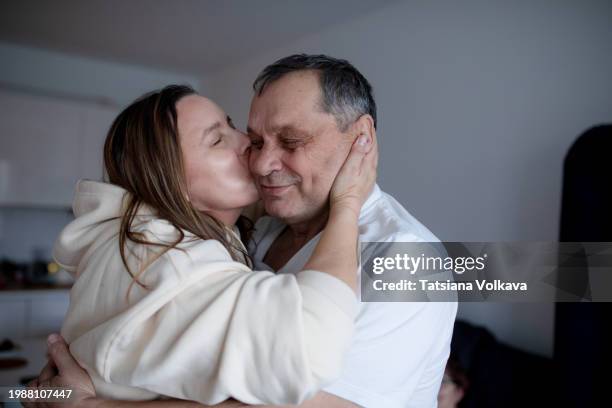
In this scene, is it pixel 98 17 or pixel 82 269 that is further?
pixel 98 17

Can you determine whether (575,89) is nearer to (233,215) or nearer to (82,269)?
(233,215)

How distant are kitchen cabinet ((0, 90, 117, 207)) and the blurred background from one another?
0.5 inches

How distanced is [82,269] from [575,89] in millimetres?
2134

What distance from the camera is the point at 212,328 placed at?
77 centimetres

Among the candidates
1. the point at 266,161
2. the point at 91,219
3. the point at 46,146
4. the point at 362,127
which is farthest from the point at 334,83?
the point at 46,146

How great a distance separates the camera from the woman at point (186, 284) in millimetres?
754

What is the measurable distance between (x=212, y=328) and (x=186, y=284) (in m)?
0.09

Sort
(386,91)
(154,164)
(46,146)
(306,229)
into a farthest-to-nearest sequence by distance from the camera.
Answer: (46,146)
(386,91)
(306,229)
(154,164)

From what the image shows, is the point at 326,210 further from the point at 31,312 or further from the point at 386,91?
the point at 31,312

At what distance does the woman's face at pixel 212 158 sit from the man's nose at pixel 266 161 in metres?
0.03

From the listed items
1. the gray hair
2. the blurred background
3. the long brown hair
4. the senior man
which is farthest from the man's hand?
the blurred background

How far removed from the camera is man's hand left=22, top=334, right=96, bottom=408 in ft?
3.10

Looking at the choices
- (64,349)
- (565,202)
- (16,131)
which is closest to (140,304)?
(64,349)

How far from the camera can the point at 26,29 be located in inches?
160
